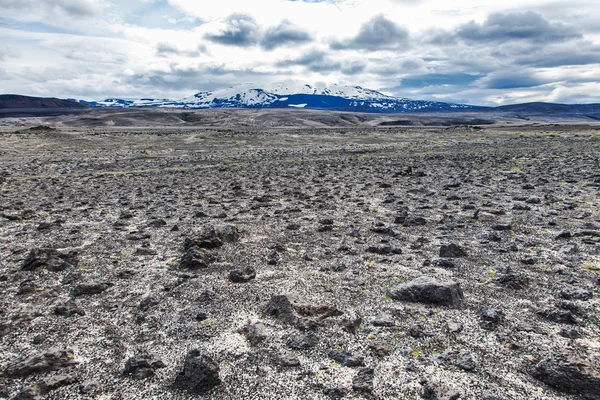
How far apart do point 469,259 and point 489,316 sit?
2532 mm

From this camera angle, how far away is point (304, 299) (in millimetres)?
6281

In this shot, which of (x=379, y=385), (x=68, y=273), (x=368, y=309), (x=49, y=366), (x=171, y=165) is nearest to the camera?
(x=379, y=385)

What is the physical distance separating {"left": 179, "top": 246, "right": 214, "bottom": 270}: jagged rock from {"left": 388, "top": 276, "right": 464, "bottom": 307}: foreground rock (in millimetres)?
3495

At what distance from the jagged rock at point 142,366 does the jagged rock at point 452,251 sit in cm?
562

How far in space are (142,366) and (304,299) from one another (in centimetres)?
248

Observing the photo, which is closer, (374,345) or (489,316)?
(374,345)

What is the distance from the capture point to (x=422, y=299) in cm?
614

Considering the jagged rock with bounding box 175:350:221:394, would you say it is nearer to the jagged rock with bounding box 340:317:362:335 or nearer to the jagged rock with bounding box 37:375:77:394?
the jagged rock with bounding box 37:375:77:394

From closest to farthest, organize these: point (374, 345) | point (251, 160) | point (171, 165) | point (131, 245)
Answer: point (374, 345) → point (131, 245) → point (171, 165) → point (251, 160)

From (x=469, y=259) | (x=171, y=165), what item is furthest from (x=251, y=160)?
(x=469, y=259)

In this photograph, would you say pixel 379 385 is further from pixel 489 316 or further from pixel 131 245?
pixel 131 245

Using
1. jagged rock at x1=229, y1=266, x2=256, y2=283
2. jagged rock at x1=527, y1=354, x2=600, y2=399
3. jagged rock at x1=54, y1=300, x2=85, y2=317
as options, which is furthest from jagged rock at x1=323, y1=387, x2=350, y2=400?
jagged rock at x1=54, y1=300, x2=85, y2=317

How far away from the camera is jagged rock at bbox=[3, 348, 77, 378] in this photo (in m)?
4.54

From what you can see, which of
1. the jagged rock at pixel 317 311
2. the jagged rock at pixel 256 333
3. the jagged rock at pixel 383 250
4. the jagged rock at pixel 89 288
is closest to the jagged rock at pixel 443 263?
the jagged rock at pixel 383 250
